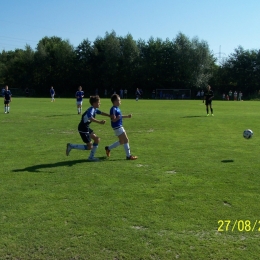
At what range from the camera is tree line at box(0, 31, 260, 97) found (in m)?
73.1

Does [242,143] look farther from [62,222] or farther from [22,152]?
[62,222]

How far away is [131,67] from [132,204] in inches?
2792

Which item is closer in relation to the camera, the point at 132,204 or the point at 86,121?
the point at 132,204

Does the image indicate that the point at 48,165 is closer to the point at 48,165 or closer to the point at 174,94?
the point at 48,165

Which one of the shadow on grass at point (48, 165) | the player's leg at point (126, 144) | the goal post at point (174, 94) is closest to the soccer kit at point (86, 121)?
the shadow on grass at point (48, 165)

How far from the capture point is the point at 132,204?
5.92 m

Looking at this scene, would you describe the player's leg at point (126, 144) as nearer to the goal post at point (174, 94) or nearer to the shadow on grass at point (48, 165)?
the shadow on grass at point (48, 165)

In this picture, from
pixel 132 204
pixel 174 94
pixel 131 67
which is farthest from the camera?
pixel 131 67

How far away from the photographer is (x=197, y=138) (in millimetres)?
13367

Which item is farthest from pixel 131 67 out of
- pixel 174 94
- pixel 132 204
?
pixel 132 204

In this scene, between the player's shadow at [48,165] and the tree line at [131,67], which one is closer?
the player's shadow at [48,165]

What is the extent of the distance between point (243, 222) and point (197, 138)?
832 cm

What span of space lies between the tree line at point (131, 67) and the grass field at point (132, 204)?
64556 mm

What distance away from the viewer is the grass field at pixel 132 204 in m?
4.48
